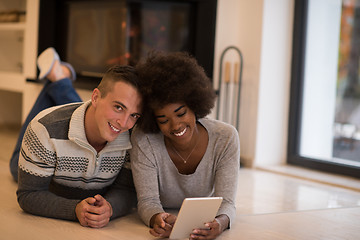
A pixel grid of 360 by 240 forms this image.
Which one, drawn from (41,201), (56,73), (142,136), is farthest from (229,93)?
(41,201)

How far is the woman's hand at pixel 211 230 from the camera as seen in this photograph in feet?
5.69

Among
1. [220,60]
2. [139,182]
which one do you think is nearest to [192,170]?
[139,182]

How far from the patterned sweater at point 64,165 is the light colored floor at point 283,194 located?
0.71m

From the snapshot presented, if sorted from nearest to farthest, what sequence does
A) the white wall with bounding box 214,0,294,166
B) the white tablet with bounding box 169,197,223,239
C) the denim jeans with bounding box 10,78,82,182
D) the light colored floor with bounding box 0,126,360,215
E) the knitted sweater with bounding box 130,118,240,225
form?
1. the white tablet with bounding box 169,197,223,239
2. the knitted sweater with bounding box 130,118,240,225
3. the light colored floor with bounding box 0,126,360,215
4. the denim jeans with bounding box 10,78,82,182
5. the white wall with bounding box 214,0,294,166

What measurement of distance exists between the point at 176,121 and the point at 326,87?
2426 millimetres

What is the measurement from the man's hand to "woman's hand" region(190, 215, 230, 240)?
1.14 ft

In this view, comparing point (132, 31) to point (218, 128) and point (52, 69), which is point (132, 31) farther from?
point (218, 128)

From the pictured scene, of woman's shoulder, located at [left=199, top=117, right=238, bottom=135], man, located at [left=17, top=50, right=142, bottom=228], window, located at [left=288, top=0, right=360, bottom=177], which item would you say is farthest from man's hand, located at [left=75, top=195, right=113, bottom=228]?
window, located at [left=288, top=0, right=360, bottom=177]

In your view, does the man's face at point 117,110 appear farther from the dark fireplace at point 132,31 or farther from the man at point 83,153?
the dark fireplace at point 132,31

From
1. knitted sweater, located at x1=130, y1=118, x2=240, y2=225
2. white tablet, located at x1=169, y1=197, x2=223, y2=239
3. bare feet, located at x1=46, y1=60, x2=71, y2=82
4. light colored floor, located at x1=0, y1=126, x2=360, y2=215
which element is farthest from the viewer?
bare feet, located at x1=46, y1=60, x2=71, y2=82

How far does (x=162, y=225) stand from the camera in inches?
70.1

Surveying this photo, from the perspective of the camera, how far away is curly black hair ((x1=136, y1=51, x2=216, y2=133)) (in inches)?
73.3

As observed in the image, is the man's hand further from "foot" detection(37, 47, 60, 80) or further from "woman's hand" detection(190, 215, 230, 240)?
"foot" detection(37, 47, 60, 80)

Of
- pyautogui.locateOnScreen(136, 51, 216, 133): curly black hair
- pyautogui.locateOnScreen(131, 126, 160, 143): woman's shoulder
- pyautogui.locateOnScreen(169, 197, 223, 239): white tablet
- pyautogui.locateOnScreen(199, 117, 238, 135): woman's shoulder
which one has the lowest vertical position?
pyautogui.locateOnScreen(169, 197, 223, 239): white tablet
